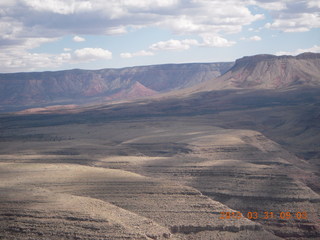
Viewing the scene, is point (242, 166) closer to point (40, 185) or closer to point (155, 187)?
point (155, 187)

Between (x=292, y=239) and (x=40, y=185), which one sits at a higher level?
(x=40, y=185)

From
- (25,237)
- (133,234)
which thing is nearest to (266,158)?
(133,234)

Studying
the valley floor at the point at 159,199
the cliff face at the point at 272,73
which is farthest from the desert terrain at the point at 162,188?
the cliff face at the point at 272,73
